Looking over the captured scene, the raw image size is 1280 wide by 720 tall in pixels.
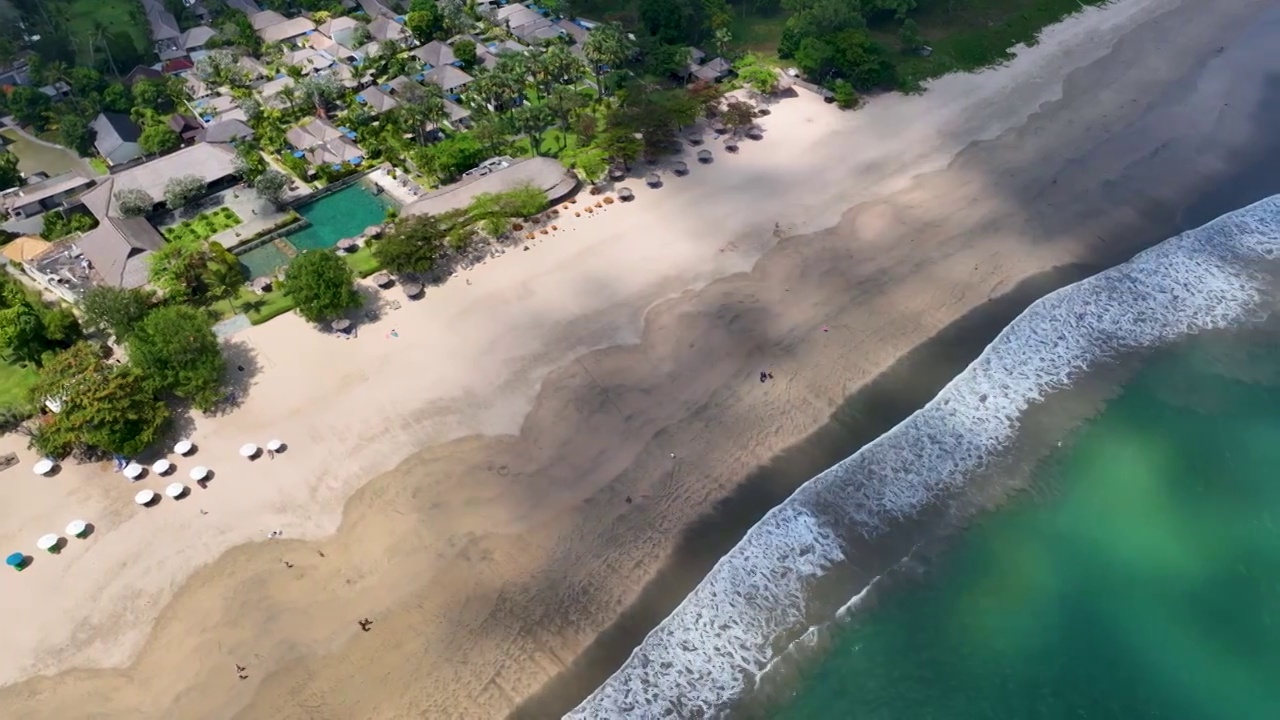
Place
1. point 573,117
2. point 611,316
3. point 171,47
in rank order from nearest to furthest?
point 611,316, point 573,117, point 171,47

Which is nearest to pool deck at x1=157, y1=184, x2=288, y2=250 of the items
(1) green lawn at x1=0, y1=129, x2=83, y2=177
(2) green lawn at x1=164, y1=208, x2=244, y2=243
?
(2) green lawn at x1=164, y1=208, x2=244, y2=243

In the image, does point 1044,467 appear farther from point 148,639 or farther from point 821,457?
point 148,639

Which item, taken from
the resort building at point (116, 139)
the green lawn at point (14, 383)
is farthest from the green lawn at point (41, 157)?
the green lawn at point (14, 383)

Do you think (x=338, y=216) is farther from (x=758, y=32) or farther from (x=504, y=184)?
(x=758, y=32)

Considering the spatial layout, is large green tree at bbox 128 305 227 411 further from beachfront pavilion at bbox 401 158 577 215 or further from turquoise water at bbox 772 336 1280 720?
turquoise water at bbox 772 336 1280 720

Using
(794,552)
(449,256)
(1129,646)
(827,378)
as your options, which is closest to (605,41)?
(449,256)

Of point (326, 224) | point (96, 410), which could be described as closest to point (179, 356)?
point (96, 410)

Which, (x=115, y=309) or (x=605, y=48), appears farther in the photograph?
(x=605, y=48)
